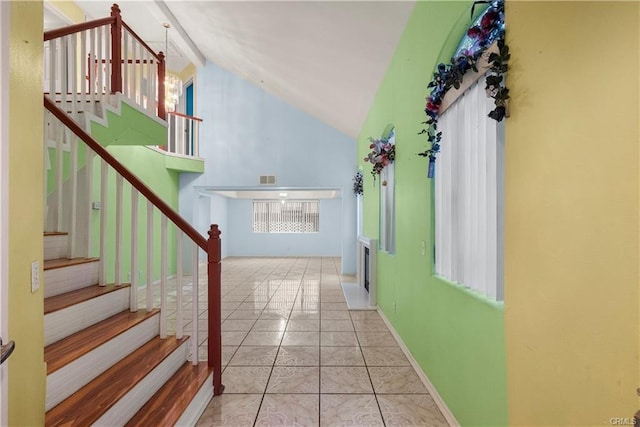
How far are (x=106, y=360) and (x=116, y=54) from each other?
2960 millimetres

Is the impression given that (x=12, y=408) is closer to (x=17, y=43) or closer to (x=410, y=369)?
(x=17, y=43)

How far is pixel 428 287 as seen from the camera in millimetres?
2225

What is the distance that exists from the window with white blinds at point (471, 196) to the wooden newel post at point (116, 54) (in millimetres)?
3146

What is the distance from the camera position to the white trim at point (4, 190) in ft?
3.18

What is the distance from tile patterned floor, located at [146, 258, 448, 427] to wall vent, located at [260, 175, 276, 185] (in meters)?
2.85

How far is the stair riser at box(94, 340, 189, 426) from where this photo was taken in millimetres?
1443

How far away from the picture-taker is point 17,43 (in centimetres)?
105

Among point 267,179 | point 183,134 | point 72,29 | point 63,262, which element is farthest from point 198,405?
point 183,134

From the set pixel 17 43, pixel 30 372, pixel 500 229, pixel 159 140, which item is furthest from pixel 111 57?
pixel 500 229

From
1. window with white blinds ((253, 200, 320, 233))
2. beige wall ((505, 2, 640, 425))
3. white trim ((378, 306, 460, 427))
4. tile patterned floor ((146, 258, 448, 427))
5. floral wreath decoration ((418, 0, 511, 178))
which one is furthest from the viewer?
window with white blinds ((253, 200, 320, 233))

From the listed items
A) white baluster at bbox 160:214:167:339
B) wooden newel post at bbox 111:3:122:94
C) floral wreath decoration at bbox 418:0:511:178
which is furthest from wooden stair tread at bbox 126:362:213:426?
wooden newel post at bbox 111:3:122:94

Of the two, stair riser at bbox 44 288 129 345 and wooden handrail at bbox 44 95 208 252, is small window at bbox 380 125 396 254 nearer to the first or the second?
wooden handrail at bbox 44 95 208 252

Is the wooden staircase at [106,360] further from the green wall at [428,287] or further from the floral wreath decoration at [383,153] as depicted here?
the floral wreath decoration at [383,153]

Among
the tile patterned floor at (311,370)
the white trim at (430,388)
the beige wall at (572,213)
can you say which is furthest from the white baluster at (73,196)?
the white trim at (430,388)
